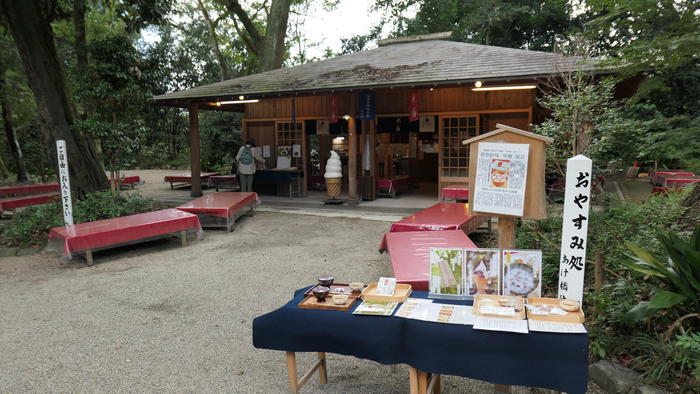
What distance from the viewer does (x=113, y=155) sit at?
31.0 ft

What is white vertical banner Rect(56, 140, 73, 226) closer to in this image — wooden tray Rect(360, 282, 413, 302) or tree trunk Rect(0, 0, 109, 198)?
tree trunk Rect(0, 0, 109, 198)

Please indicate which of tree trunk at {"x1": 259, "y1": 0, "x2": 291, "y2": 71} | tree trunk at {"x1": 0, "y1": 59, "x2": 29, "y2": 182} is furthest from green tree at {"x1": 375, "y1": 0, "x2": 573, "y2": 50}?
tree trunk at {"x1": 0, "y1": 59, "x2": 29, "y2": 182}

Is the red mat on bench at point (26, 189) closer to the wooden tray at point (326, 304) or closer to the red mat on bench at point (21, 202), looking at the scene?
the red mat on bench at point (21, 202)

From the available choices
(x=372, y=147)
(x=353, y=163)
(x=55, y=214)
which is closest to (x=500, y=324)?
(x=353, y=163)

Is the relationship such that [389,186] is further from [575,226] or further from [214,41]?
[214,41]

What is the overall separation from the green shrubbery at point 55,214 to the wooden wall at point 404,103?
513 cm

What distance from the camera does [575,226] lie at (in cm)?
271

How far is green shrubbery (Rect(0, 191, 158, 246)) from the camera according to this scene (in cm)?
788

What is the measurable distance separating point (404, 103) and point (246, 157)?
4.70 meters

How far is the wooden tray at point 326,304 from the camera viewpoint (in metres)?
2.72

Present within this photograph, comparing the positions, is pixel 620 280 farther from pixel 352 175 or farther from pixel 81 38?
pixel 81 38

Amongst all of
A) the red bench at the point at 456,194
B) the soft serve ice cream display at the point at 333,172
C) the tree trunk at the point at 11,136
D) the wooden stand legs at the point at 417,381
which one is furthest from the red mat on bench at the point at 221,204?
the tree trunk at the point at 11,136

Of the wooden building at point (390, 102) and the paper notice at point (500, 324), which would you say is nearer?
the paper notice at point (500, 324)

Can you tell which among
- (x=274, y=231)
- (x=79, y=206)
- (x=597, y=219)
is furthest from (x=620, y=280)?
(x=79, y=206)
